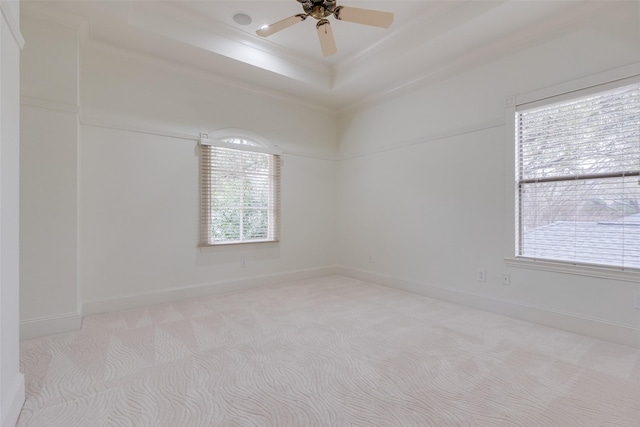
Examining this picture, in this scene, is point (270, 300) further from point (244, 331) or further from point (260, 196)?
point (260, 196)

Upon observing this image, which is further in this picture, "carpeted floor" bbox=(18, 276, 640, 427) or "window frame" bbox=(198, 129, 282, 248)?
"window frame" bbox=(198, 129, 282, 248)

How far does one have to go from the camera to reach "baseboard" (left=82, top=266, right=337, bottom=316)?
10.7ft

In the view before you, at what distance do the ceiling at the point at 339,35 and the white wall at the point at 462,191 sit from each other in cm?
17

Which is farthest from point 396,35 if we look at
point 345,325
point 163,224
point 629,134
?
point 163,224

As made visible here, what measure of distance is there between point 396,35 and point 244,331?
355 cm

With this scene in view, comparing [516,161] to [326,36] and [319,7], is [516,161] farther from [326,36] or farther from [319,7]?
[319,7]

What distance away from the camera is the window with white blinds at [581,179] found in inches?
98.7

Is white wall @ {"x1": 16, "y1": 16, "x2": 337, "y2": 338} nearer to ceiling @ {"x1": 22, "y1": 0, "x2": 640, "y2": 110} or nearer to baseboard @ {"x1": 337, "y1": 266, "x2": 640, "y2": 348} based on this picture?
ceiling @ {"x1": 22, "y1": 0, "x2": 640, "y2": 110}

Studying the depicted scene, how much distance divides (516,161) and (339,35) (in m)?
2.41

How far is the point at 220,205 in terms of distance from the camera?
406cm
